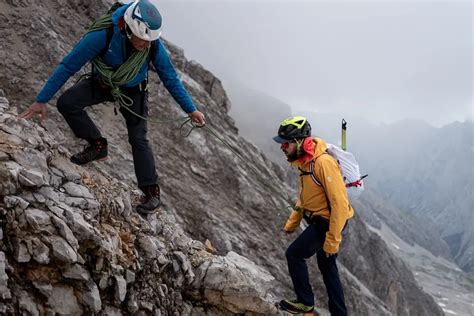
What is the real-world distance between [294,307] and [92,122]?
19.1ft

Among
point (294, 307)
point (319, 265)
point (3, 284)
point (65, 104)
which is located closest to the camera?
point (3, 284)

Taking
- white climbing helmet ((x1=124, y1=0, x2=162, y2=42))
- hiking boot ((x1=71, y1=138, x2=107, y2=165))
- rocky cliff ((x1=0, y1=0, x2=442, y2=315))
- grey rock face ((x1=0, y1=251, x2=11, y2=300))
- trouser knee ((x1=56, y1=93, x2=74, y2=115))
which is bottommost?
grey rock face ((x1=0, y1=251, x2=11, y2=300))

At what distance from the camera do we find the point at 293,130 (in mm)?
8867

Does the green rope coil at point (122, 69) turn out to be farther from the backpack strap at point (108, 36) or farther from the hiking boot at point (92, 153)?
the hiking boot at point (92, 153)

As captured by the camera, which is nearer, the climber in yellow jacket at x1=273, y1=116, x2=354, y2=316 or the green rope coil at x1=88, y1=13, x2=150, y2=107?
the green rope coil at x1=88, y1=13, x2=150, y2=107

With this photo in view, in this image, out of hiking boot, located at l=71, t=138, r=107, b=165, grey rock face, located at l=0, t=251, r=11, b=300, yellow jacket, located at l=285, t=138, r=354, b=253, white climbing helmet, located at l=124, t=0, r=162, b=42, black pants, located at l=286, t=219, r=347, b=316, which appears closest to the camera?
grey rock face, located at l=0, t=251, r=11, b=300

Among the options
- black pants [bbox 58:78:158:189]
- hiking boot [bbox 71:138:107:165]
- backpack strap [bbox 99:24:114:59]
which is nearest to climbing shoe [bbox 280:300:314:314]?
black pants [bbox 58:78:158:189]

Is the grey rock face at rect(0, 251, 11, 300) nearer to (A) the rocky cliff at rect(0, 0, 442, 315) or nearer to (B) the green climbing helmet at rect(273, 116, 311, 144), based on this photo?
(A) the rocky cliff at rect(0, 0, 442, 315)

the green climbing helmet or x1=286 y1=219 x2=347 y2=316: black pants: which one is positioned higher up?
the green climbing helmet

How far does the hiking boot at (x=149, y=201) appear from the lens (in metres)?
8.98


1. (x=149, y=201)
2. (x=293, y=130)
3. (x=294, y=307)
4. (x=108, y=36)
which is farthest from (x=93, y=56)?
(x=294, y=307)

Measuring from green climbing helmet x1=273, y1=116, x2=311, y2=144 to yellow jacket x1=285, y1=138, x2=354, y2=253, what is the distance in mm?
288

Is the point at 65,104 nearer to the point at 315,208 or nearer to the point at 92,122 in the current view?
the point at 92,122

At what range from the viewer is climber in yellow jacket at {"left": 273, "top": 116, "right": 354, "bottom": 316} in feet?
27.3
